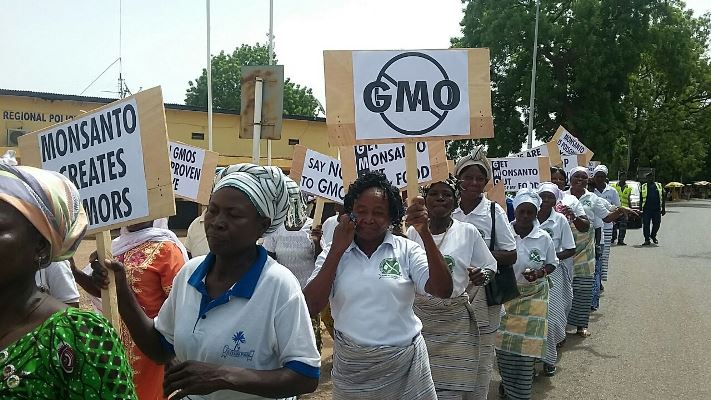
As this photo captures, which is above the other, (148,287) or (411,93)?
(411,93)

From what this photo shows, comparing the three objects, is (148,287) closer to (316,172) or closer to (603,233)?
(316,172)

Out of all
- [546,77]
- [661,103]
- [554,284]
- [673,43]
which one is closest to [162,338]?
[554,284]

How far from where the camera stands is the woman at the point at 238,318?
1.95 metres

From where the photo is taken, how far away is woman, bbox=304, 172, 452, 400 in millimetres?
3072

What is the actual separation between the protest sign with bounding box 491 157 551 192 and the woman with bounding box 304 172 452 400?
4.77 meters

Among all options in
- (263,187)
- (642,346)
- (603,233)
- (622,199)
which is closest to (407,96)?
(263,187)

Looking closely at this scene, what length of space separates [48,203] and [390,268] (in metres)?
1.82

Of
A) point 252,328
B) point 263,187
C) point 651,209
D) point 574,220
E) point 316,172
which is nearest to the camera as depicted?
point 252,328

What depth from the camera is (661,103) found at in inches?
1634

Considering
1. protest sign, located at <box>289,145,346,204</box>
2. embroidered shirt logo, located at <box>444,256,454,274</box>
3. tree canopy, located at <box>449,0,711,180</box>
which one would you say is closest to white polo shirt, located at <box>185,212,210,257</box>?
protest sign, located at <box>289,145,346,204</box>

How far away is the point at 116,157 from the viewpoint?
2.83 m

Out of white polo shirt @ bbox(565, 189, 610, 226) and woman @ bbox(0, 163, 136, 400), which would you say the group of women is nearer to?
woman @ bbox(0, 163, 136, 400)

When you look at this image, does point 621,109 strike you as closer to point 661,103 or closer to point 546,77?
point 546,77

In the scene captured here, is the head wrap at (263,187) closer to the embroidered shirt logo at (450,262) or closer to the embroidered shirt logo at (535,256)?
the embroidered shirt logo at (450,262)
